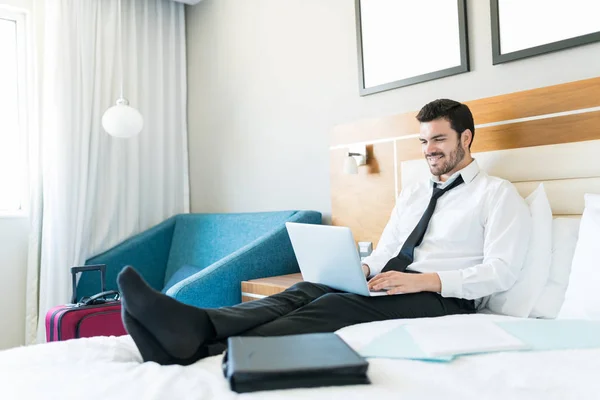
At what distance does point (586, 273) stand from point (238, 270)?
1.53 metres

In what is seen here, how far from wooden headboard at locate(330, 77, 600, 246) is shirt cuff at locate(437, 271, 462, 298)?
1.81 ft

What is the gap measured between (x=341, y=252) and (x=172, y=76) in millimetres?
2819

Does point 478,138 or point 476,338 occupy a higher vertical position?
point 478,138

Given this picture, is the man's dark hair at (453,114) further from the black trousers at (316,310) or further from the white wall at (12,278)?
the white wall at (12,278)

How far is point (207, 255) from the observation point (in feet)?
10.9

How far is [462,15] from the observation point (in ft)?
7.67

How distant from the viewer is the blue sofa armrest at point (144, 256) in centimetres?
333

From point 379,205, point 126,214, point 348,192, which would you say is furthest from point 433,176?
point 126,214

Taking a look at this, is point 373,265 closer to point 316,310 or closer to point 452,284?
point 452,284

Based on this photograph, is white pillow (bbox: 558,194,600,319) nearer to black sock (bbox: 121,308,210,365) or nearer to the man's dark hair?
the man's dark hair

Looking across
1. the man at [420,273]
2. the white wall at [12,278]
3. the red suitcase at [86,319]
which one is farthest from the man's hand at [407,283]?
the white wall at [12,278]

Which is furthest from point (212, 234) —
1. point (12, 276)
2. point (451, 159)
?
point (451, 159)

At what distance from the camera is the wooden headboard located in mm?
1960

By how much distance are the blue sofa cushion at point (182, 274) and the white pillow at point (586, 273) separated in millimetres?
2173
